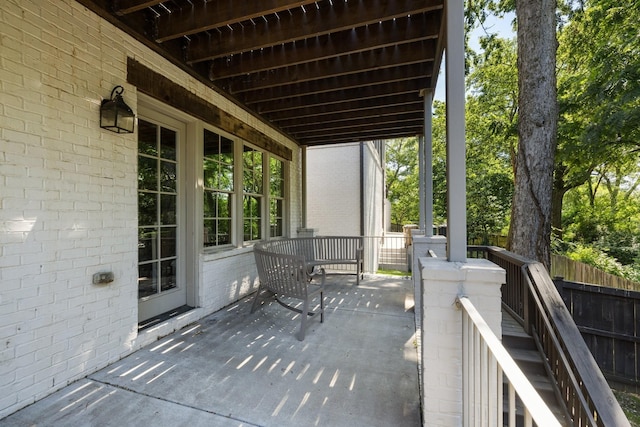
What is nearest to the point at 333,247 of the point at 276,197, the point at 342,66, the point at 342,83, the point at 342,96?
the point at 276,197

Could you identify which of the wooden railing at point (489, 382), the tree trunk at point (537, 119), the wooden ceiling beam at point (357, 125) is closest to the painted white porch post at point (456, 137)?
the wooden railing at point (489, 382)

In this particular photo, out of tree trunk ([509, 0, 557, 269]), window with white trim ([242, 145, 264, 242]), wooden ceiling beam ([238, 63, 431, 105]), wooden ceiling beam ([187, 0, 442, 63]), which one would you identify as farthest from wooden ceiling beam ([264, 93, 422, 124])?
wooden ceiling beam ([187, 0, 442, 63])

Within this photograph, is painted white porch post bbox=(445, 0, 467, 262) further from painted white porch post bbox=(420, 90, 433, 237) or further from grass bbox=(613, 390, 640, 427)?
grass bbox=(613, 390, 640, 427)

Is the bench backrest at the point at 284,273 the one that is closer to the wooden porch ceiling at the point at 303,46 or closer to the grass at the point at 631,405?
the wooden porch ceiling at the point at 303,46

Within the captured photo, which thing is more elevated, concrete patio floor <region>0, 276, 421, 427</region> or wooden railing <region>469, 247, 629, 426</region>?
wooden railing <region>469, 247, 629, 426</region>

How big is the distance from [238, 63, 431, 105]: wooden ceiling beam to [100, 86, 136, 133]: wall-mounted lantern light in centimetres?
197

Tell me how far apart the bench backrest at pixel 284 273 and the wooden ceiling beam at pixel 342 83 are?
2.22 m

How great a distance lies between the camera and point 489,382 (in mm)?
1106

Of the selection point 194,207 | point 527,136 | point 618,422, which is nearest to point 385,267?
point 527,136

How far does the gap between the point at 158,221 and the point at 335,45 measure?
2629mm

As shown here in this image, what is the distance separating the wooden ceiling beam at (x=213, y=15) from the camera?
248 centimetres

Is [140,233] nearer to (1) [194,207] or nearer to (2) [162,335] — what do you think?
(1) [194,207]

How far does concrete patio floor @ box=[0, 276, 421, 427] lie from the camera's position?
1839 millimetres

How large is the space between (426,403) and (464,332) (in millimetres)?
485
